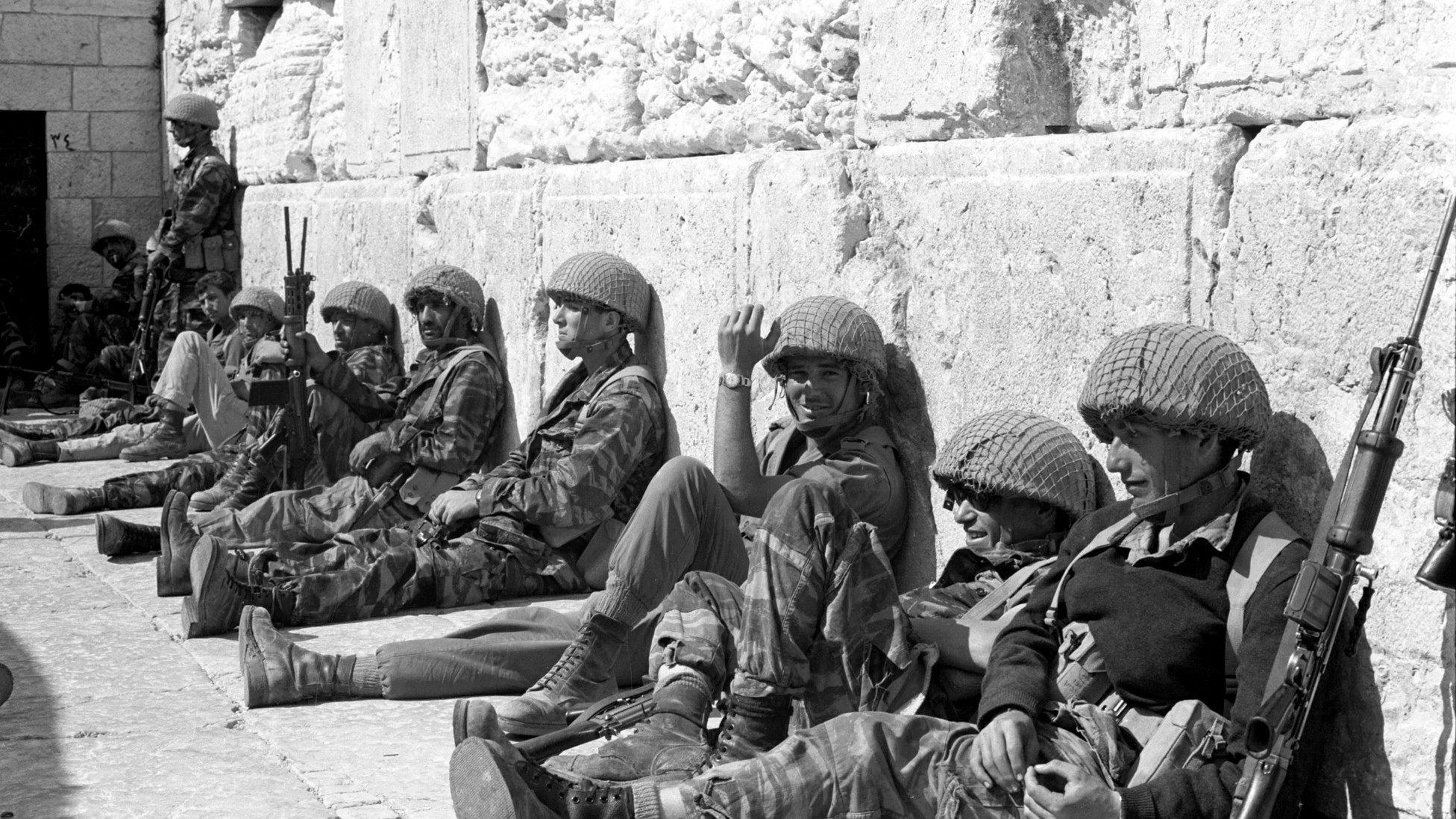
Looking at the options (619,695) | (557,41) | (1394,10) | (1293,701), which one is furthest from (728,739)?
(557,41)

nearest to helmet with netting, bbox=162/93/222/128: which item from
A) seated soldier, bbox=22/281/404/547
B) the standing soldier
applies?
the standing soldier

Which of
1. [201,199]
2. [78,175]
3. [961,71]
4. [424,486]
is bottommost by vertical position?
[424,486]

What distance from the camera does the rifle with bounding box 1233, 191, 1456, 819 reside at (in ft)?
8.42

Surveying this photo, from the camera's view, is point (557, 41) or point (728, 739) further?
point (557, 41)

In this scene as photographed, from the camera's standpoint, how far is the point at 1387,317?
9.66 ft

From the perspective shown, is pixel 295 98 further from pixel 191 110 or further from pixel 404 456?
pixel 404 456

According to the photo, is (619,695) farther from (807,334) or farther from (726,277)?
(726,277)

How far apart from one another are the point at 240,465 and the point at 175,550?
4.10ft

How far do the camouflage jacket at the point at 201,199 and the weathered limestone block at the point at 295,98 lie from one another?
0.55 meters

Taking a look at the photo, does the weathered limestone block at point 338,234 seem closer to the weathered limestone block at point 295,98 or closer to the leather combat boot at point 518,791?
the weathered limestone block at point 295,98

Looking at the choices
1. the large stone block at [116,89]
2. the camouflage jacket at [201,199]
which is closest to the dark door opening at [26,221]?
the large stone block at [116,89]

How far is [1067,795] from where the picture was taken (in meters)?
2.64

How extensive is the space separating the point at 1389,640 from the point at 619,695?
5.37ft

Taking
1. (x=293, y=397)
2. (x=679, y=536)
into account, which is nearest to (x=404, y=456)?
(x=293, y=397)
